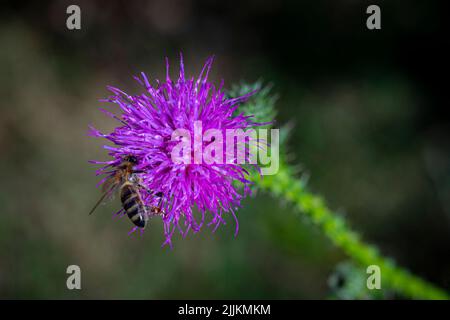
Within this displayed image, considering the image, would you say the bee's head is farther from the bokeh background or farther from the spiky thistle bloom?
the bokeh background

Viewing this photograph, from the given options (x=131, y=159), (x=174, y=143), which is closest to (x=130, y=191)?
(x=131, y=159)

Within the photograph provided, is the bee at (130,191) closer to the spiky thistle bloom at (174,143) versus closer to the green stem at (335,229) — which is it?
the spiky thistle bloom at (174,143)

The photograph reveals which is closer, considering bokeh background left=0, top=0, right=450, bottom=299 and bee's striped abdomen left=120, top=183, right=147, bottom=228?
bee's striped abdomen left=120, top=183, right=147, bottom=228

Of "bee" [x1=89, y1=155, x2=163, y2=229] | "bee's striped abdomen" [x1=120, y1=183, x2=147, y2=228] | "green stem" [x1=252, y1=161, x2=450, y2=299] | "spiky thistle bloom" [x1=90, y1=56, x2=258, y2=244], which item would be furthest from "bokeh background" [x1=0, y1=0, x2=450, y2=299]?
"bee's striped abdomen" [x1=120, y1=183, x2=147, y2=228]

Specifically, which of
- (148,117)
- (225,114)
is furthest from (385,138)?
(148,117)
